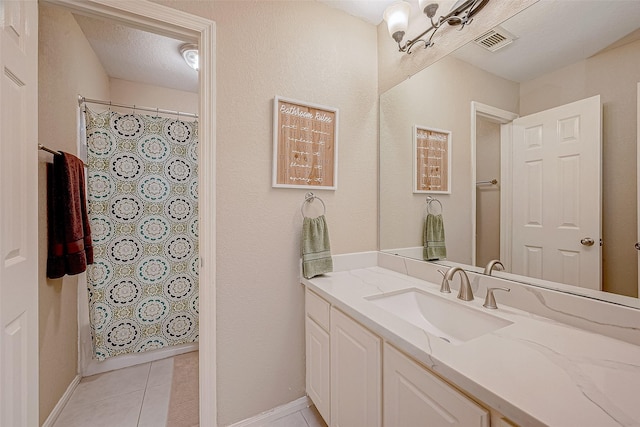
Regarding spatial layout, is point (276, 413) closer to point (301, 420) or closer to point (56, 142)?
point (301, 420)

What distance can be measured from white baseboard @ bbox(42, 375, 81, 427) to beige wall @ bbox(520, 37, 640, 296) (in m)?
2.64

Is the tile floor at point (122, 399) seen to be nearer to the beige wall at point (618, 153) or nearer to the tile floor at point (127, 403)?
the tile floor at point (127, 403)

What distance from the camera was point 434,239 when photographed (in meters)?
1.45

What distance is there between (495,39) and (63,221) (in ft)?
8.01

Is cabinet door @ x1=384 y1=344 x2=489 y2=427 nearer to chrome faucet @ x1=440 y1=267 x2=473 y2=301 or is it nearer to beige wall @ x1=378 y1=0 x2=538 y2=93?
chrome faucet @ x1=440 y1=267 x2=473 y2=301

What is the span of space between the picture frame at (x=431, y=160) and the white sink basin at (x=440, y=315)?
624mm

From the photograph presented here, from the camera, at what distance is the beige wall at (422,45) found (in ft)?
3.64

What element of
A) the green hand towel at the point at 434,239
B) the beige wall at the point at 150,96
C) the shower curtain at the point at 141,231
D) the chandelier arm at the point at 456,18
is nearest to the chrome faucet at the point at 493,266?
the green hand towel at the point at 434,239

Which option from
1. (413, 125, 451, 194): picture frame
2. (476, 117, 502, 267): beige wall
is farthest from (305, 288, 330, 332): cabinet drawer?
(413, 125, 451, 194): picture frame

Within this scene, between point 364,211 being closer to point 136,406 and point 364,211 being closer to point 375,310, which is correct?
point 375,310

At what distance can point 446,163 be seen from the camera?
4.69ft

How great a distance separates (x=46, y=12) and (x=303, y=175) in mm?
1680

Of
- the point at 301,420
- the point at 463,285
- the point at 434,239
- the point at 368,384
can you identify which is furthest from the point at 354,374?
the point at 434,239
